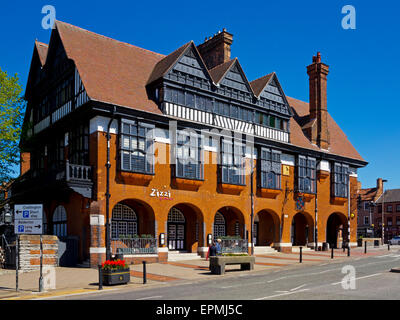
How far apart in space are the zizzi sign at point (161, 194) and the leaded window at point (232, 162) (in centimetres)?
442

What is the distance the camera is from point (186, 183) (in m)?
28.4

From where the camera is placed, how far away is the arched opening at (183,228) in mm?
30812

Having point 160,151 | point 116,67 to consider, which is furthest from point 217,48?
point 160,151

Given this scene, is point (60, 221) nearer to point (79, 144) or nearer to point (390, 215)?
point (79, 144)

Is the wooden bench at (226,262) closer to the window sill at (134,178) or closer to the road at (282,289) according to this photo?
the road at (282,289)

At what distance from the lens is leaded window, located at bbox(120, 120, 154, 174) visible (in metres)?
25.8

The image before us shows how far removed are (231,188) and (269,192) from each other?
4023 mm

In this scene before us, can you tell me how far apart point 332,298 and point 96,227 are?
1487cm

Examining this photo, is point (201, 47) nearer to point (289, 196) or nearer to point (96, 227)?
point (289, 196)

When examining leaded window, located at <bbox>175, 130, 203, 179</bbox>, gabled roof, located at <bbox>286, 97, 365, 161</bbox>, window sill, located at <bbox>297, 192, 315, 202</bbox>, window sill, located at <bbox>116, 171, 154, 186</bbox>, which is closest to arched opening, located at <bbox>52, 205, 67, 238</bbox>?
window sill, located at <bbox>116, 171, 154, 186</bbox>

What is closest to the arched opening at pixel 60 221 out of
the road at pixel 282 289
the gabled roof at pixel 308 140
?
the road at pixel 282 289

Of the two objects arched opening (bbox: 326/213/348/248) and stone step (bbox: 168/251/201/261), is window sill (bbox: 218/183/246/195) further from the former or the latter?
arched opening (bbox: 326/213/348/248)

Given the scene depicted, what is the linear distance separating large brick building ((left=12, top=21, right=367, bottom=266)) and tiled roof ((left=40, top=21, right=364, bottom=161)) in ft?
0.33
